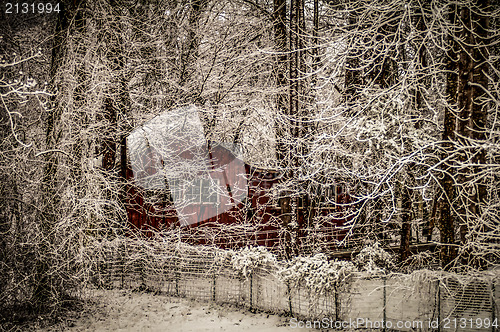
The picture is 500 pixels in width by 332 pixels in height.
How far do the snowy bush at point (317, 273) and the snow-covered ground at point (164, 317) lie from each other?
2.97 ft

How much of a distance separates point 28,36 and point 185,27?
4.88 m

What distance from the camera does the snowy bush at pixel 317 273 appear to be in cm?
789

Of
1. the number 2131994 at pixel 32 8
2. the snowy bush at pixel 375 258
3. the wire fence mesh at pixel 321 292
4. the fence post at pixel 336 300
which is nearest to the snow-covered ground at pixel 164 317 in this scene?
the wire fence mesh at pixel 321 292

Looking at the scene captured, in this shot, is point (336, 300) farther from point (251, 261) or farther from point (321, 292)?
point (251, 261)

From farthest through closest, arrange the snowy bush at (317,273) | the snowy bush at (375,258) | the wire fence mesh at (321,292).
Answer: the snowy bush at (375,258)
the snowy bush at (317,273)
the wire fence mesh at (321,292)

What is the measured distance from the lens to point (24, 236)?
306 inches

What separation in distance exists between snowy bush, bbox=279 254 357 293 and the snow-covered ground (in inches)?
35.6

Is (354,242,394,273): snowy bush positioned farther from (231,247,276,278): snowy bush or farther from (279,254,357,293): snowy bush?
(231,247,276,278): snowy bush

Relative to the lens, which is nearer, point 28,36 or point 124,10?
point 28,36

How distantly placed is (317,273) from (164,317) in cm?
365

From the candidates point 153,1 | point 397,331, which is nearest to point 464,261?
point 397,331

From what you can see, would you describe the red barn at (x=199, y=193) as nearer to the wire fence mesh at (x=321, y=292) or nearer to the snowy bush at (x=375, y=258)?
the snowy bush at (x=375, y=258)

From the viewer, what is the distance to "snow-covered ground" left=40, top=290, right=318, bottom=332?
8.25 meters

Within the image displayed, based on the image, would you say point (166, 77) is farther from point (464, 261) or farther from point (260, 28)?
point (464, 261)
